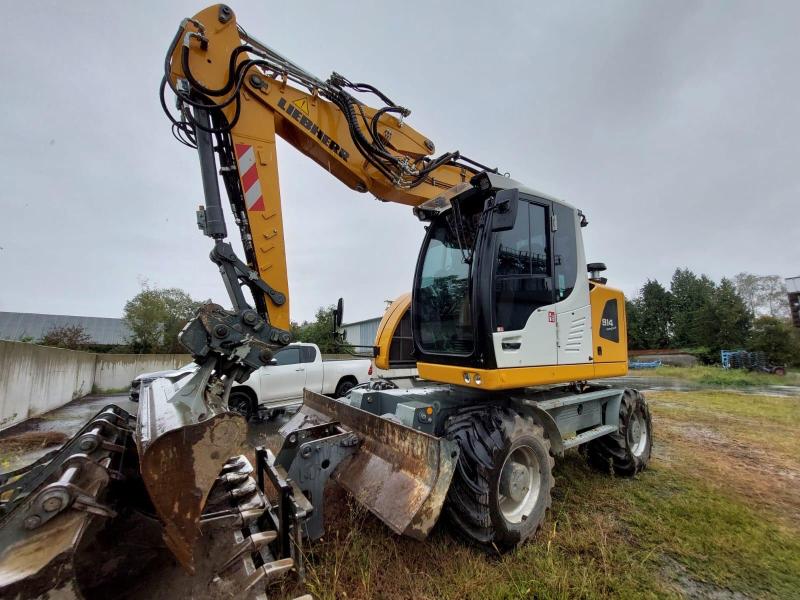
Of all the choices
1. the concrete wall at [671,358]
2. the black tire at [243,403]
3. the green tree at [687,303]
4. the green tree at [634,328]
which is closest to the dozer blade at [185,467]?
Answer: the black tire at [243,403]

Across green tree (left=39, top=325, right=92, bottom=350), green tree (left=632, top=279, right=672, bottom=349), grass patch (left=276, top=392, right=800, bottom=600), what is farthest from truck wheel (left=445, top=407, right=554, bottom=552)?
green tree (left=632, top=279, right=672, bottom=349)

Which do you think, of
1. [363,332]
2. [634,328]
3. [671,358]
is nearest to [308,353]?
[363,332]

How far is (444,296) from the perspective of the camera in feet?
12.0

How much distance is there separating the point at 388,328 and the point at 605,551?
290 centimetres

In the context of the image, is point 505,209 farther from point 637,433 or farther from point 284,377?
point 284,377

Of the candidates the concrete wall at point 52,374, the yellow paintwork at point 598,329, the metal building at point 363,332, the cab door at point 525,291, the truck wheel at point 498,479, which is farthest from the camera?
the metal building at point 363,332

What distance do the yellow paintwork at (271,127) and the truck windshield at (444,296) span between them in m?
Result: 0.94

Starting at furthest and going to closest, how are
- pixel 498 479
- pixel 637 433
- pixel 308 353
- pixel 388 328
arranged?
pixel 308 353 → pixel 637 433 → pixel 388 328 → pixel 498 479

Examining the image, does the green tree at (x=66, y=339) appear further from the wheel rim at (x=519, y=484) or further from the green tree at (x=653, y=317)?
the green tree at (x=653, y=317)

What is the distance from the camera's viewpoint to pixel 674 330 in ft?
143

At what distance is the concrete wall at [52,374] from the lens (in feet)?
23.5

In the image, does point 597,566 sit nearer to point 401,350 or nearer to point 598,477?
point 598,477

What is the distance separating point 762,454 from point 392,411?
5.89 m

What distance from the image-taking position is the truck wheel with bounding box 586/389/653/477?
14.5 ft
